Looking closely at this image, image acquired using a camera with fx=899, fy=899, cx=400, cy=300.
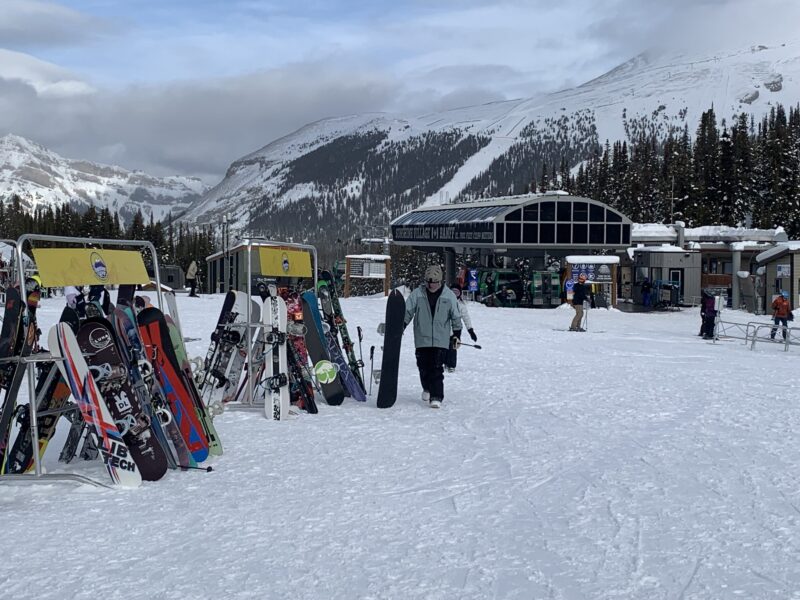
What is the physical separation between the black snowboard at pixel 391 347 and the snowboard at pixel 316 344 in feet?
1.63

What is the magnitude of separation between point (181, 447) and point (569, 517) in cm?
295

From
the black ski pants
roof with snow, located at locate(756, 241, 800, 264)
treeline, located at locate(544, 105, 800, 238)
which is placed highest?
treeline, located at locate(544, 105, 800, 238)

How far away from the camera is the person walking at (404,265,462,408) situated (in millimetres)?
→ 9531

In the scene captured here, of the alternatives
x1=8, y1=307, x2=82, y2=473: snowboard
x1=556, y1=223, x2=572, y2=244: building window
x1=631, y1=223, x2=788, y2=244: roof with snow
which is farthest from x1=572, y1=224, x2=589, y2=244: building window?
x1=8, y1=307, x2=82, y2=473: snowboard

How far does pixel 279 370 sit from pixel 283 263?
134 cm

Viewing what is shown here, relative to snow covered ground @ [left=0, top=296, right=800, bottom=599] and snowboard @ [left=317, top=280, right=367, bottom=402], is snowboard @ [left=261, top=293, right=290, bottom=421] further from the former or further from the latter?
snowboard @ [left=317, top=280, right=367, bottom=402]

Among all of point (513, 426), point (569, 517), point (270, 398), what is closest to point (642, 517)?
point (569, 517)

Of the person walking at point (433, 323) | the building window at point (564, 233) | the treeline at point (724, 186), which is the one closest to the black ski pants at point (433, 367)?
the person walking at point (433, 323)

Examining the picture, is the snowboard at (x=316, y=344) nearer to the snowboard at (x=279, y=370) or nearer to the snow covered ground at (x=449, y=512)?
the snow covered ground at (x=449, y=512)

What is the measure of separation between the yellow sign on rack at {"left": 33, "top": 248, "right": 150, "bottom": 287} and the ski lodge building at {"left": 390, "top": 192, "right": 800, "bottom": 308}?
3672 cm

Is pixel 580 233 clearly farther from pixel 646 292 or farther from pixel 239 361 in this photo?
pixel 239 361

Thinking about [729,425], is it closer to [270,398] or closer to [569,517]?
[569,517]

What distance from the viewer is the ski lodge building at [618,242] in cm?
4416

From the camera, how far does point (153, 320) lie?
23.0 feet
